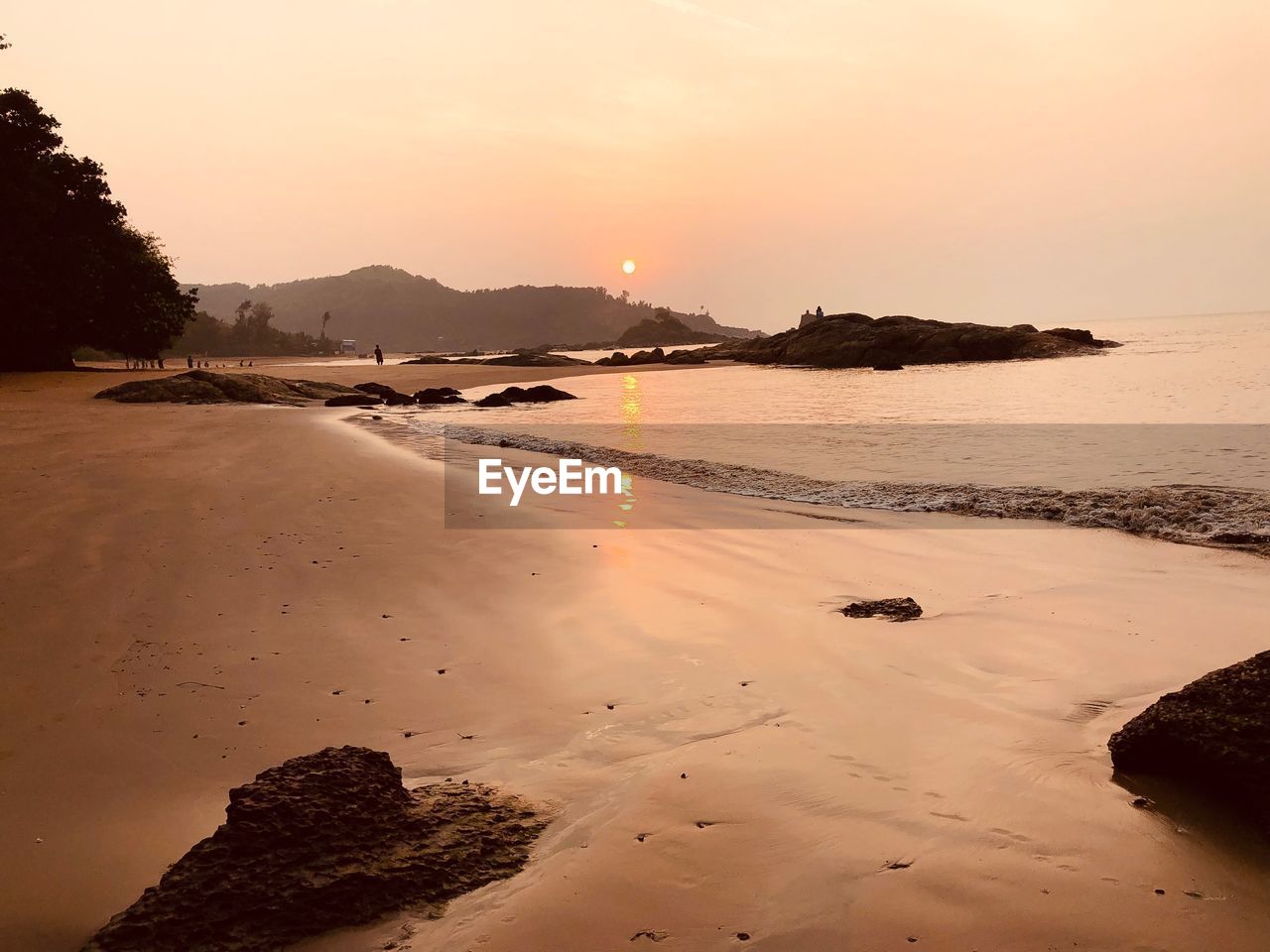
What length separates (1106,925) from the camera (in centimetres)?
226

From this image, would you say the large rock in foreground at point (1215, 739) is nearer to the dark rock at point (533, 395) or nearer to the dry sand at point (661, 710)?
the dry sand at point (661, 710)

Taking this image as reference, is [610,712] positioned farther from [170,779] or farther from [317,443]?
[317,443]

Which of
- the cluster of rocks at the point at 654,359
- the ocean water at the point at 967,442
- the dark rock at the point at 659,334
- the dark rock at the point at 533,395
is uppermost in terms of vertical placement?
the dark rock at the point at 659,334

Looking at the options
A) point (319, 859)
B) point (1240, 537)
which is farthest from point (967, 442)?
point (319, 859)

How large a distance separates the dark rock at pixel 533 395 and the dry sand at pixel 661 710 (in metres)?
18.8

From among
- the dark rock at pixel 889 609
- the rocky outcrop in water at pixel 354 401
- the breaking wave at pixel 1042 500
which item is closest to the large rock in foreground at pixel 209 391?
the rocky outcrop in water at pixel 354 401

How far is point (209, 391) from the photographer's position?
23.7 m

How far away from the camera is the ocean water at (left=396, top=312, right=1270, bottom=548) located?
29.6ft

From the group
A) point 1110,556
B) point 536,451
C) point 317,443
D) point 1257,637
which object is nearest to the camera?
point 1257,637

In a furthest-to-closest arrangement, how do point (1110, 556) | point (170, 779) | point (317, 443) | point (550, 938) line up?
point (317, 443)
point (1110, 556)
point (170, 779)
point (550, 938)

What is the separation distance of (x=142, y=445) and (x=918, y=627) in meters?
12.2

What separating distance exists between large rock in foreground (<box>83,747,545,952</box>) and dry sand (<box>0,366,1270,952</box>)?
0.11 m

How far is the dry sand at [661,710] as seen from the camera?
2357 mm

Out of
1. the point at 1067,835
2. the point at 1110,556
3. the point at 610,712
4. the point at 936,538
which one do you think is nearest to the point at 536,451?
the point at 936,538
